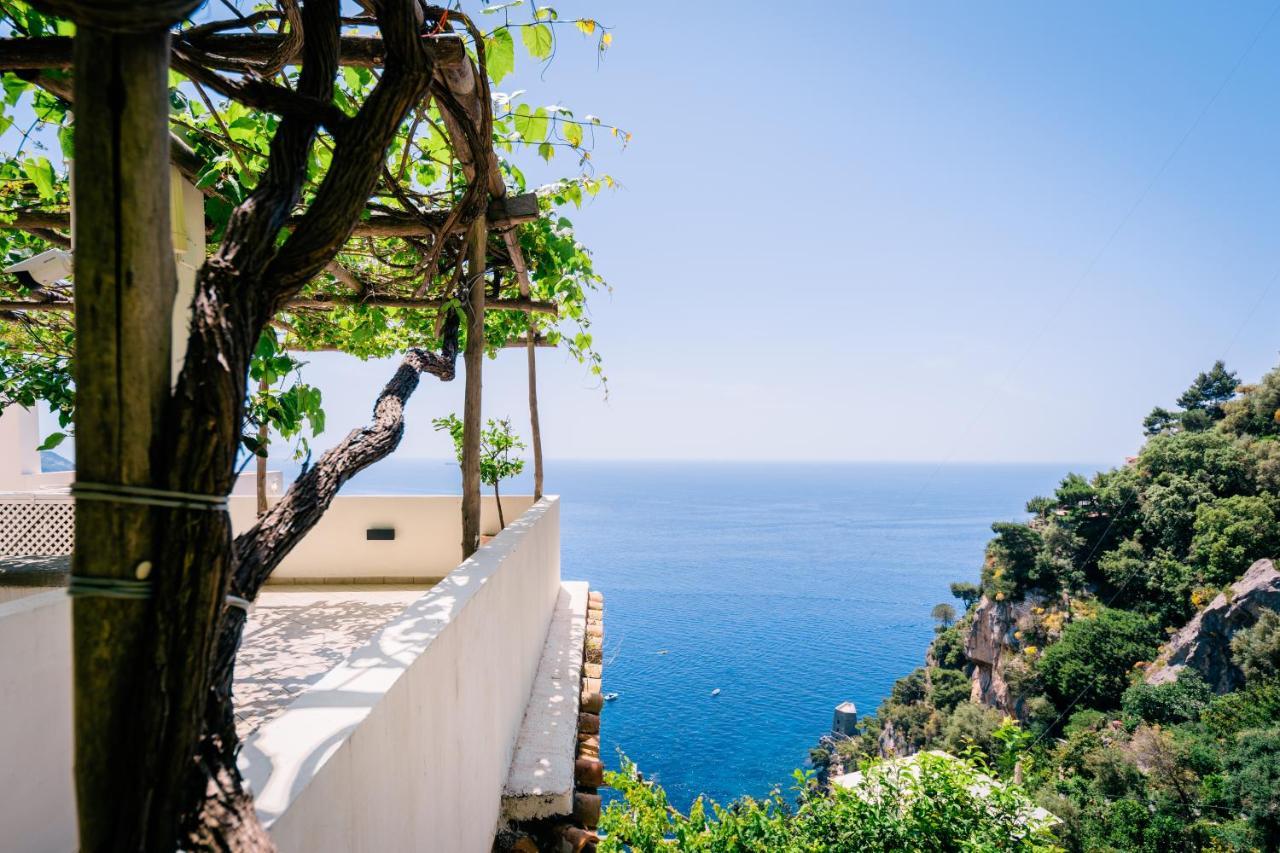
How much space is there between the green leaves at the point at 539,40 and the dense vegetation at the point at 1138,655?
48.5ft

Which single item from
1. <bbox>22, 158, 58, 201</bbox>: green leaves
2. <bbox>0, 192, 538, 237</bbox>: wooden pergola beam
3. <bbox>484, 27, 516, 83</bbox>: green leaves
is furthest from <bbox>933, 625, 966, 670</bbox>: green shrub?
<bbox>22, 158, 58, 201</bbox>: green leaves

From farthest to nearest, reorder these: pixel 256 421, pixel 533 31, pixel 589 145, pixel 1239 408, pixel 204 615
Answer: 1. pixel 1239 408
2. pixel 589 145
3. pixel 533 31
4. pixel 256 421
5. pixel 204 615

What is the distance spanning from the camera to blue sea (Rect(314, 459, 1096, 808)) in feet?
103

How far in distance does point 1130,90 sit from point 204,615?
52.9m

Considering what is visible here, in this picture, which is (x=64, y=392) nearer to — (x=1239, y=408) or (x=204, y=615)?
(x=204, y=615)

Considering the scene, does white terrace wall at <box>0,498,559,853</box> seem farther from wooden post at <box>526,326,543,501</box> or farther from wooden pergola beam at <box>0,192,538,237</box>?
wooden post at <box>526,326,543,501</box>

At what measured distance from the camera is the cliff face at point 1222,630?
1881cm

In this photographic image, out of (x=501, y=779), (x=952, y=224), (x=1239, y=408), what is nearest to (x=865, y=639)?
(x=1239, y=408)

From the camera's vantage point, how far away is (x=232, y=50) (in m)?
1.58

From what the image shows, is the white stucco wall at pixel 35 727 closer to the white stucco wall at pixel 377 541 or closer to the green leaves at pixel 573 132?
the green leaves at pixel 573 132

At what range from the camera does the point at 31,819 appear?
5.23ft

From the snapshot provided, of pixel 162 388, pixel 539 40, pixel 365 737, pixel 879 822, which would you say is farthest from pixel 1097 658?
pixel 162 388

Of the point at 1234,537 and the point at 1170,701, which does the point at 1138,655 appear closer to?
the point at 1170,701

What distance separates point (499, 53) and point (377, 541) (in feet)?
14.7
